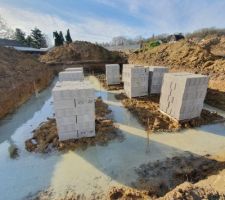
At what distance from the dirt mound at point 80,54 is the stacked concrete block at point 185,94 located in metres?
18.5

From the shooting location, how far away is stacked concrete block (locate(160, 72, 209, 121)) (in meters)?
6.57

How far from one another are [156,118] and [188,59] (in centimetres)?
835

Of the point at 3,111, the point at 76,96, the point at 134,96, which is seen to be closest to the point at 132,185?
the point at 76,96

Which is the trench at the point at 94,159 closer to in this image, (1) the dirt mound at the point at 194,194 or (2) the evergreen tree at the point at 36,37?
(1) the dirt mound at the point at 194,194

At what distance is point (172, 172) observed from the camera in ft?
15.1

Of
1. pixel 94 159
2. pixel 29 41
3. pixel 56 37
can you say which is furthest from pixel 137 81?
pixel 29 41

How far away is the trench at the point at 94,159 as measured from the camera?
14.1 feet

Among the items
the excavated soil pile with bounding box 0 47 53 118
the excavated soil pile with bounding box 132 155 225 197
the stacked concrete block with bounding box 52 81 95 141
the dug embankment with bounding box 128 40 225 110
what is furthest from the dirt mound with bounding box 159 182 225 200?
the excavated soil pile with bounding box 0 47 53 118

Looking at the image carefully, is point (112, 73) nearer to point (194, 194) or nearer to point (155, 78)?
point (155, 78)

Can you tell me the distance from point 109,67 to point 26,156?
9.73m

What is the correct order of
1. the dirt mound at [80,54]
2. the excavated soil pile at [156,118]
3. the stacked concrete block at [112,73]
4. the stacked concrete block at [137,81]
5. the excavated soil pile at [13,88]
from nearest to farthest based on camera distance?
1. the excavated soil pile at [156,118]
2. the excavated soil pile at [13,88]
3. the stacked concrete block at [137,81]
4. the stacked concrete block at [112,73]
5. the dirt mound at [80,54]

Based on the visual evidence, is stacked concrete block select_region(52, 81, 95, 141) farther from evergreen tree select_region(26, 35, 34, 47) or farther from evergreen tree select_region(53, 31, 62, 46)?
evergreen tree select_region(26, 35, 34, 47)

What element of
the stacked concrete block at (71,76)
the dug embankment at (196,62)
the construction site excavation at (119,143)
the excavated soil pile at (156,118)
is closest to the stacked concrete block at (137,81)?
the construction site excavation at (119,143)

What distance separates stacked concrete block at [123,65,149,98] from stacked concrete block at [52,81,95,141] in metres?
4.60
